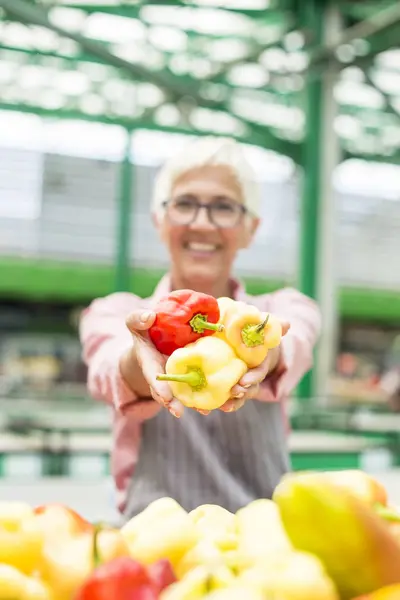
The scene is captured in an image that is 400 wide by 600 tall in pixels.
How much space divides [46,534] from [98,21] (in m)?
8.33

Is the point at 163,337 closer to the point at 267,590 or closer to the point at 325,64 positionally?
the point at 267,590

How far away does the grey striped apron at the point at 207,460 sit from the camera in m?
2.00

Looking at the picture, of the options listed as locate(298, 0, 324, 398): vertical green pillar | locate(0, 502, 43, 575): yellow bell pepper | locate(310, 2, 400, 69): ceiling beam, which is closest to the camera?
locate(0, 502, 43, 575): yellow bell pepper

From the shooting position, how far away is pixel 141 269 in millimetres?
16391

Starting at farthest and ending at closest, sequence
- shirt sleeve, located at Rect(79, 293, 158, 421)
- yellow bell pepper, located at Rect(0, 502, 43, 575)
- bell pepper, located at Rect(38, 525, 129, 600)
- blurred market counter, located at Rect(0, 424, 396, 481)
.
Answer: blurred market counter, located at Rect(0, 424, 396, 481), shirt sleeve, located at Rect(79, 293, 158, 421), yellow bell pepper, located at Rect(0, 502, 43, 575), bell pepper, located at Rect(38, 525, 129, 600)

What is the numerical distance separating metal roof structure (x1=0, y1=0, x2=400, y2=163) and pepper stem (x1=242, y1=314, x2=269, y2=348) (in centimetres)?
396

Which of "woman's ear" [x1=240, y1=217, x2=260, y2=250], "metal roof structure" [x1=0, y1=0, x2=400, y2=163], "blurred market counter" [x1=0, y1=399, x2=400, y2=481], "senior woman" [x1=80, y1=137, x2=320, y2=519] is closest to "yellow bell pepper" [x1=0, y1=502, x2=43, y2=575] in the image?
"senior woman" [x1=80, y1=137, x2=320, y2=519]

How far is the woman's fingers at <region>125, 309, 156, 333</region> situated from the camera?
1.53 meters

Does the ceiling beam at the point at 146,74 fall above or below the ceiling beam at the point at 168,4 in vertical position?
below

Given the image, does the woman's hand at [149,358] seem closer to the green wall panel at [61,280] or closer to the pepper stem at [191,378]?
the pepper stem at [191,378]

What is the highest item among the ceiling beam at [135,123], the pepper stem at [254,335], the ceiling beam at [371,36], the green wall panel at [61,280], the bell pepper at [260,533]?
the ceiling beam at [371,36]

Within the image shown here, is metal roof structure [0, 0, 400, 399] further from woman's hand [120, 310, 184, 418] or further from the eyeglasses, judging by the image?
woman's hand [120, 310, 184, 418]

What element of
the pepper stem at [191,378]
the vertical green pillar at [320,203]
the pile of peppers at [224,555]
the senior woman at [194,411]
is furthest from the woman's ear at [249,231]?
the vertical green pillar at [320,203]

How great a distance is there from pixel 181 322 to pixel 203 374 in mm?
120
